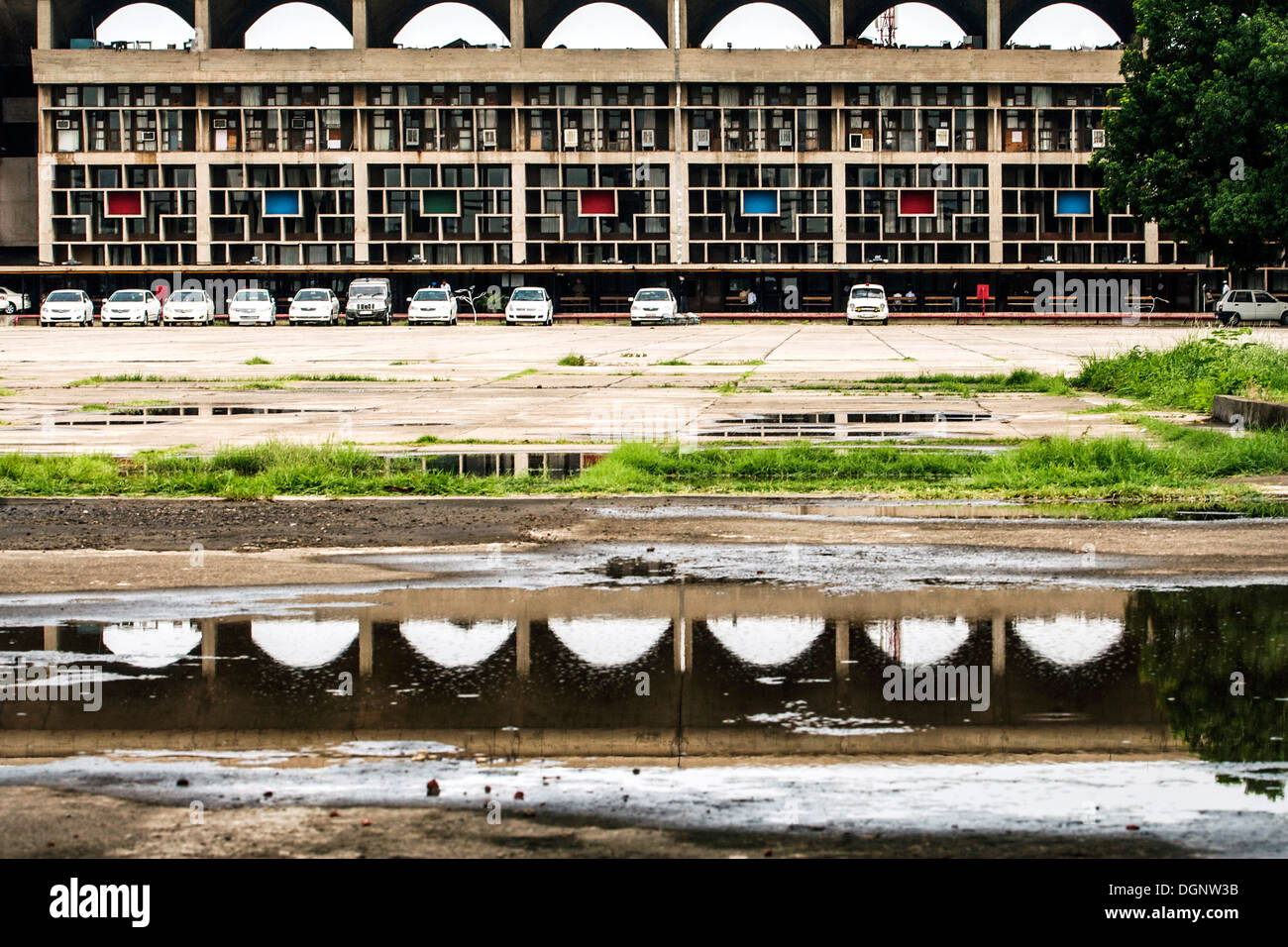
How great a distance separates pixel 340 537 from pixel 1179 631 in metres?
6.03

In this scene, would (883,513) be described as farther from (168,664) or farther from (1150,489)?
(168,664)

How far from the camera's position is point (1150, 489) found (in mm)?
14195

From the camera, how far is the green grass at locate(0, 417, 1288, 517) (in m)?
14.3

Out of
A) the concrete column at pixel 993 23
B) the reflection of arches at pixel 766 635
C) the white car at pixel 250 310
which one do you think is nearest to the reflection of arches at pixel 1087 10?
the concrete column at pixel 993 23

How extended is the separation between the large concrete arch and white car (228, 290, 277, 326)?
30.9m

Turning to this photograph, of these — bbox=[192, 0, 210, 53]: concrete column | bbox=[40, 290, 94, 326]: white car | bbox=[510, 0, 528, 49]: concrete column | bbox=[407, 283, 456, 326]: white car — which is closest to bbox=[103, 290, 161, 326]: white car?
bbox=[40, 290, 94, 326]: white car

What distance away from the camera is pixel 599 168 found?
96000 millimetres

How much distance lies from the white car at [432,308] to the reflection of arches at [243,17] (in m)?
30.0

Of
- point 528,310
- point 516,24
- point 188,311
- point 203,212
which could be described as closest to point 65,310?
point 188,311

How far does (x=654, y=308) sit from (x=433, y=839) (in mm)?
69172

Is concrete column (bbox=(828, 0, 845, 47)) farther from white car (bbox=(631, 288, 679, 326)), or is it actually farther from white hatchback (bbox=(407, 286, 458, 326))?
white hatchback (bbox=(407, 286, 458, 326))

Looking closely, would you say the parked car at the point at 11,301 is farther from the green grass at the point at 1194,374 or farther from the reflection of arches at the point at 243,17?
the green grass at the point at 1194,374

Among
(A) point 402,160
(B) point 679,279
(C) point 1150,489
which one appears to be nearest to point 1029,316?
(B) point 679,279
